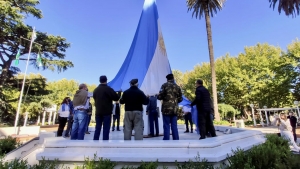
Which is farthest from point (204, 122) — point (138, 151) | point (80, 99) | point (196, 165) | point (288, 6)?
point (288, 6)

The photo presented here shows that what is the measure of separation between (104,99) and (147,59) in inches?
118

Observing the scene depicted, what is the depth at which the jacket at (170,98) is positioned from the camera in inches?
180

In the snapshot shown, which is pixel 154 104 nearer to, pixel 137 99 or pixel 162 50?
pixel 137 99

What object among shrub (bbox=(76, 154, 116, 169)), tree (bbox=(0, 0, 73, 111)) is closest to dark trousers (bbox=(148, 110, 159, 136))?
shrub (bbox=(76, 154, 116, 169))

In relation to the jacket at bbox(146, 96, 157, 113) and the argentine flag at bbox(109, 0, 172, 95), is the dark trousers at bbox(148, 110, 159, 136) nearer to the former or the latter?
the jacket at bbox(146, 96, 157, 113)

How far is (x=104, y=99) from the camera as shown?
459 cm

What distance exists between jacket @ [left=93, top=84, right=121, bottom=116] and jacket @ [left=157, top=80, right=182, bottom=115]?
115cm

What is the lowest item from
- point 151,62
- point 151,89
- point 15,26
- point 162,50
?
point 151,89

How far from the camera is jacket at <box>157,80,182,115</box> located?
4.57 meters

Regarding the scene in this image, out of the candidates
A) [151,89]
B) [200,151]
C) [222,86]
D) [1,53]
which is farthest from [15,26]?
[222,86]

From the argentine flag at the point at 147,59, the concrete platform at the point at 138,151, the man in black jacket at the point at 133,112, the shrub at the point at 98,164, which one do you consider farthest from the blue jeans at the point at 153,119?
the shrub at the point at 98,164

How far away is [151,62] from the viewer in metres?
7.08

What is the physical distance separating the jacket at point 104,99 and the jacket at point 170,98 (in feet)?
3.76

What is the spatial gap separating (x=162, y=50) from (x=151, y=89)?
74.7 inches
